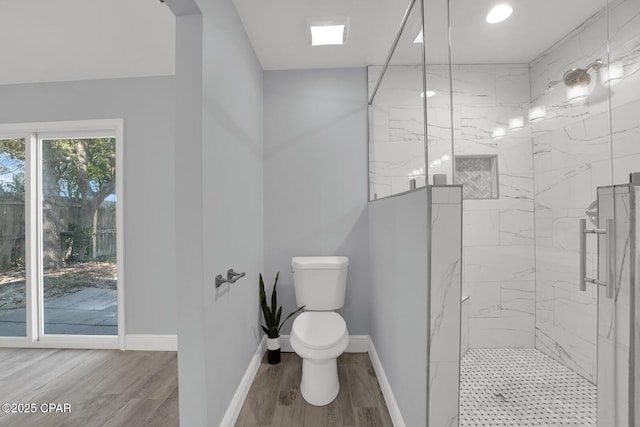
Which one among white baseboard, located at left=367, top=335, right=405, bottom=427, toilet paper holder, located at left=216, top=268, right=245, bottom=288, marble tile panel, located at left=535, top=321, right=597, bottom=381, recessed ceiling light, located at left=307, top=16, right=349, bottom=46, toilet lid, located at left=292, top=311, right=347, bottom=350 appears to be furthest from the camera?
recessed ceiling light, located at left=307, top=16, right=349, bottom=46

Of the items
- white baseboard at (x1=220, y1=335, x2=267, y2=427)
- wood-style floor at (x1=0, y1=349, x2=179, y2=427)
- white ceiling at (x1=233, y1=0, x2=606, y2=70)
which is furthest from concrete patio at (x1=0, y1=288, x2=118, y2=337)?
white ceiling at (x1=233, y1=0, x2=606, y2=70)

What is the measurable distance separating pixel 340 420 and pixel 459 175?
4.99 feet

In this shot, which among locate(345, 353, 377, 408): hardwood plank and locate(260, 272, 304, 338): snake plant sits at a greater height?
locate(260, 272, 304, 338): snake plant

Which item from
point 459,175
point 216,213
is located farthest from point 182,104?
point 459,175

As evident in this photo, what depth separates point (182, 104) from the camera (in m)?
1.32

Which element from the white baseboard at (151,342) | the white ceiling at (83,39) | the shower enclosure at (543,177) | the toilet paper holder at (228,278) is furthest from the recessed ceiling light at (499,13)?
the white baseboard at (151,342)

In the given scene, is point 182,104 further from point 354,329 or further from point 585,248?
point 354,329

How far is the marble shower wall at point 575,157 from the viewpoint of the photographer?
2.09 ft

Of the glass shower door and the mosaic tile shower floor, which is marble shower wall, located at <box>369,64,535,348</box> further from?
the glass shower door

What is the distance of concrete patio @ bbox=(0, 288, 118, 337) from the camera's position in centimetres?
269

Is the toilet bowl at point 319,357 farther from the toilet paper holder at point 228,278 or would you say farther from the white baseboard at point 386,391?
the toilet paper holder at point 228,278

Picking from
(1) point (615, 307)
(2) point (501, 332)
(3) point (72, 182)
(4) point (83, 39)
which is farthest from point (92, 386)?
(1) point (615, 307)

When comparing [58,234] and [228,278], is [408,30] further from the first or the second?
[58,234]

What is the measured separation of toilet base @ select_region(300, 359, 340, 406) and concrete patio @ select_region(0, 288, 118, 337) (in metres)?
1.97
